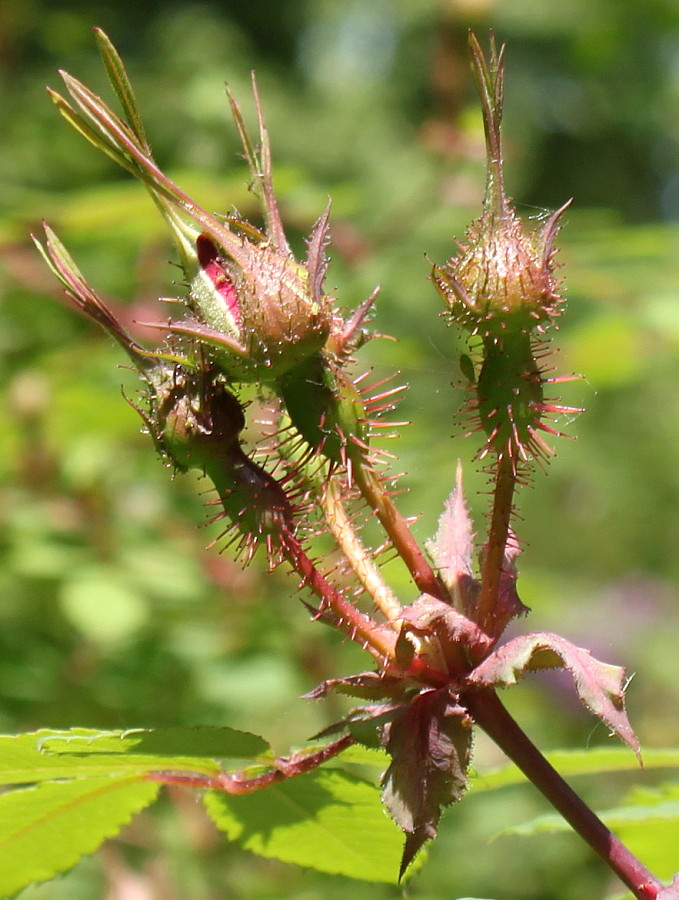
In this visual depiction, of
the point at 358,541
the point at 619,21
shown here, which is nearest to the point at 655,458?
the point at 619,21

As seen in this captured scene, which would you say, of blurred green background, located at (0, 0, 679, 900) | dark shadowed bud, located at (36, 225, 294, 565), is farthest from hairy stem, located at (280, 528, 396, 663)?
blurred green background, located at (0, 0, 679, 900)

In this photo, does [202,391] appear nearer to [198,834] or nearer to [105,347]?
[105,347]

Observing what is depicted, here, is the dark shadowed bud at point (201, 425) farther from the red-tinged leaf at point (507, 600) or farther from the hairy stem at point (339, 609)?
the red-tinged leaf at point (507, 600)

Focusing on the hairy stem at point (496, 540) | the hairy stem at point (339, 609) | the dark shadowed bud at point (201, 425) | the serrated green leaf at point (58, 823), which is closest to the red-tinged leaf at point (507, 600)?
the hairy stem at point (496, 540)

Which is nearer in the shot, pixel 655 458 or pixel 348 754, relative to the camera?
pixel 348 754

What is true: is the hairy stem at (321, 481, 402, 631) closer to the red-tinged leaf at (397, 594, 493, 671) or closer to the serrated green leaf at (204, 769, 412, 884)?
the red-tinged leaf at (397, 594, 493, 671)
